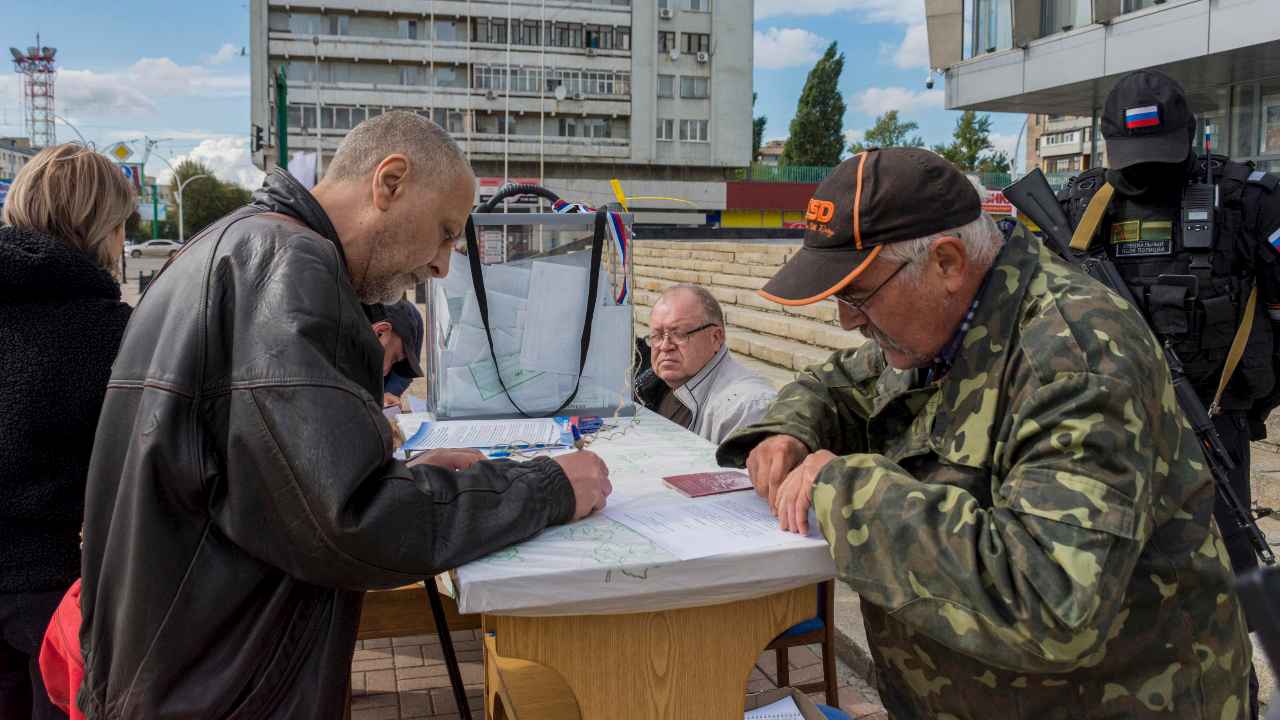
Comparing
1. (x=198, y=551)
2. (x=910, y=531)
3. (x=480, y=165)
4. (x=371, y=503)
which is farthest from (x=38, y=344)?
Result: (x=480, y=165)

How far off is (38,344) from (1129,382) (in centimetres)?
225

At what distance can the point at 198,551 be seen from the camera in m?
1.49

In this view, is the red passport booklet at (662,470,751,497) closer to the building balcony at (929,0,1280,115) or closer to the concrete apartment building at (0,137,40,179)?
the building balcony at (929,0,1280,115)

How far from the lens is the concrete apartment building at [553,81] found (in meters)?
51.0

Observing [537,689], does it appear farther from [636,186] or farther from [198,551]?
[636,186]

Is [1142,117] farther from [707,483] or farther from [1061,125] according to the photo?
[1061,125]

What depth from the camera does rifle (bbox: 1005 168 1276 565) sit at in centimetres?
312

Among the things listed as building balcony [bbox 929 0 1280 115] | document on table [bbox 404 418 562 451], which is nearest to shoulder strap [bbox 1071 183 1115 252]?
document on table [bbox 404 418 562 451]

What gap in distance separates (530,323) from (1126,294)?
7.18 feet

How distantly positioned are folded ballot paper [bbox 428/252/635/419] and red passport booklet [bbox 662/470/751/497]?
87 cm

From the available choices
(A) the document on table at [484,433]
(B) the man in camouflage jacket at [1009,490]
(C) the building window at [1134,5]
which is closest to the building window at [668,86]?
(C) the building window at [1134,5]

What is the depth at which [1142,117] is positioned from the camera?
351cm

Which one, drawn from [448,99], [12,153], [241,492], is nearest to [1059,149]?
[448,99]

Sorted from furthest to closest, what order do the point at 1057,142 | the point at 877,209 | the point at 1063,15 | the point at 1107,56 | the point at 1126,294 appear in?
the point at 1057,142, the point at 1063,15, the point at 1107,56, the point at 1126,294, the point at 877,209
